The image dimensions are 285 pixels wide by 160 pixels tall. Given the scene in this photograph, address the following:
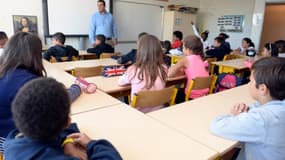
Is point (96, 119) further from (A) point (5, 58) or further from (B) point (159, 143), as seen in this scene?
(A) point (5, 58)

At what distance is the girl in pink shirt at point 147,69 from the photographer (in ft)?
6.63

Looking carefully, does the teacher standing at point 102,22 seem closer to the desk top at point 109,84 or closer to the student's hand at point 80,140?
the desk top at point 109,84

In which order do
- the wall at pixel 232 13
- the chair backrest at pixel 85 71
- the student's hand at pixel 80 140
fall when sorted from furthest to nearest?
the wall at pixel 232 13, the chair backrest at pixel 85 71, the student's hand at pixel 80 140

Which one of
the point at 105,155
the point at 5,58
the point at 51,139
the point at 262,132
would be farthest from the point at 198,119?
the point at 5,58

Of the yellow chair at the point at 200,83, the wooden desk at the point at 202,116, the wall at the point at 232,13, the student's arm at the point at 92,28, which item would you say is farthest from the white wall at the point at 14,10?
the wall at the point at 232,13

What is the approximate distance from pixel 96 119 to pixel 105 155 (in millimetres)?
514

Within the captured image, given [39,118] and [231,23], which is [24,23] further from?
[231,23]

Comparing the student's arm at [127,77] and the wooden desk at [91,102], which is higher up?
the student's arm at [127,77]

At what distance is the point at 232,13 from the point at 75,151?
25.3ft

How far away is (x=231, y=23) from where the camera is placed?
7562 mm

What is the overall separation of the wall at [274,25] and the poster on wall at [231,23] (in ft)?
3.88

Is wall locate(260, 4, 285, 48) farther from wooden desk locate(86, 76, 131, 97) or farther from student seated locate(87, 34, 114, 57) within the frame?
wooden desk locate(86, 76, 131, 97)

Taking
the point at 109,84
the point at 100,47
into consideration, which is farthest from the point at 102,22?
the point at 109,84

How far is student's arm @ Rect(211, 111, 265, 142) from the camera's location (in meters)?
1.05
